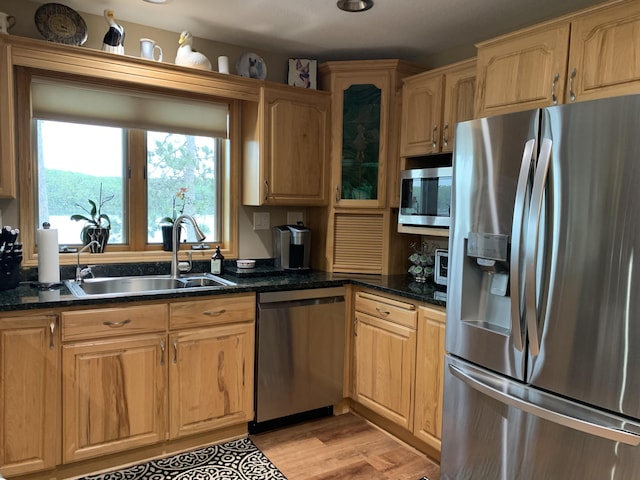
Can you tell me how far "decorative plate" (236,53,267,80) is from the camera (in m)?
3.09

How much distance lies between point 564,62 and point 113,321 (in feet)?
7.71

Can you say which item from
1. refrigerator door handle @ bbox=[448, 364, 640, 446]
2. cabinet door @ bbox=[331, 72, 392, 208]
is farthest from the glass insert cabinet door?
refrigerator door handle @ bbox=[448, 364, 640, 446]

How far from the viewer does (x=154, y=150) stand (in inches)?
120

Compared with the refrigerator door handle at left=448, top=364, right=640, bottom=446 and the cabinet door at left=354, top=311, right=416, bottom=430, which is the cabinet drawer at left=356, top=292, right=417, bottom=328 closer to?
the cabinet door at left=354, top=311, right=416, bottom=430

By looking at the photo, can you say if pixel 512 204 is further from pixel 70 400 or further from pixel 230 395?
pixel 70 400

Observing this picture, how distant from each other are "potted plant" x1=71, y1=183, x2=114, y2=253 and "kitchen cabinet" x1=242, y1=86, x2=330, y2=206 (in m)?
0.90

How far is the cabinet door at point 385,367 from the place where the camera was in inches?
104

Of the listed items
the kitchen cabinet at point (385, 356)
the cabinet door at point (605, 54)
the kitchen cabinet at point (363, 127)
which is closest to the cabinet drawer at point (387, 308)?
the kitchen cabinet at point (385, 356)

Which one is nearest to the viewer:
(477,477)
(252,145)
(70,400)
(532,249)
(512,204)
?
(532,249)

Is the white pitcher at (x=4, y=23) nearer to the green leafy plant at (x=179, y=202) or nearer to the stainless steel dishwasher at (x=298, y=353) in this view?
the green leafy plant at (x=179, y=202)

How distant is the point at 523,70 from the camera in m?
2.14

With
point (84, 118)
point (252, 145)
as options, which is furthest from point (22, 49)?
point (252, 145)

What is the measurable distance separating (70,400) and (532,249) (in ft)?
7.03

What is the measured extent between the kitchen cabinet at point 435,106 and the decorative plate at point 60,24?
1.92 metres
